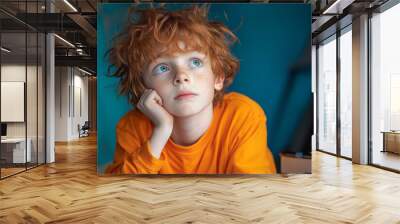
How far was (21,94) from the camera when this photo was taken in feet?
24.7

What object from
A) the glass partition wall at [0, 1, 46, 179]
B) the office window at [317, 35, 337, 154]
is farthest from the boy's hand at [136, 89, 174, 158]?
the office window at [317, 35, 337, 154]

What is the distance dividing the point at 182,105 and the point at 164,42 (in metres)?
1.05

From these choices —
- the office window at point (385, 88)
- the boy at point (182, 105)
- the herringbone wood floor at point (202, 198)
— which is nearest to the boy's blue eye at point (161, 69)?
the boy at point (182, 105)

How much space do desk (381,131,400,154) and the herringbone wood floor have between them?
2.24 feet

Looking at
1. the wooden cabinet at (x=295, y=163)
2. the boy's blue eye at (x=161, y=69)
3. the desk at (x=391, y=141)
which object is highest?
the boy's blue eye at (x=161, y=69)

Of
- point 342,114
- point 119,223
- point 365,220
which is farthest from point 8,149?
point 342,114

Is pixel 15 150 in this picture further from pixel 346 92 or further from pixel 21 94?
pixel 346 92

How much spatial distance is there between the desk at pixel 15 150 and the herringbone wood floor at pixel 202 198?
38 centimetres

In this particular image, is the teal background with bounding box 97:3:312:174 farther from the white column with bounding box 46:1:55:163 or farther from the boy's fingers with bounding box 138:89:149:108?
the white column with bounding box 46:1:55:163

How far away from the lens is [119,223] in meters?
4.06

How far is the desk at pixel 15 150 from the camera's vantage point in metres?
7.04

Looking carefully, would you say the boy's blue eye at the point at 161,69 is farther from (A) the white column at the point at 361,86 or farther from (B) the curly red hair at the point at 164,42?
(A) the white column at the point at 361,86

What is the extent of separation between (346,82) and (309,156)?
3652mm

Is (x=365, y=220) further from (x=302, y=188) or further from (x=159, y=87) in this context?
(x=159, y=87)
